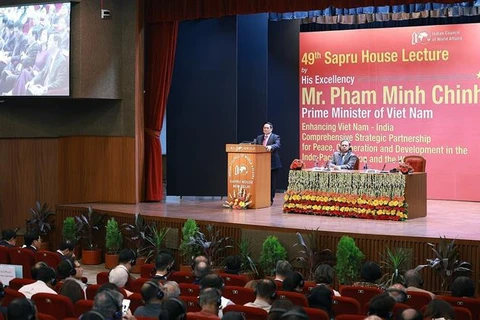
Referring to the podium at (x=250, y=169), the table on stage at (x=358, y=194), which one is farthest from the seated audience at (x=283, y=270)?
the podium at (x=250, y=169)

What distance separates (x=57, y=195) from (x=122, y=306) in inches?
349

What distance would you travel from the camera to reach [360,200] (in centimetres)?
1140

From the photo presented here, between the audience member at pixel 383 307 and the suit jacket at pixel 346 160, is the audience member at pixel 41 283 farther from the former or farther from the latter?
the suit jacket at pixel 346 160

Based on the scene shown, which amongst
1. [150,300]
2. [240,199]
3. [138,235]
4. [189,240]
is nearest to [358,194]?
[240,199]

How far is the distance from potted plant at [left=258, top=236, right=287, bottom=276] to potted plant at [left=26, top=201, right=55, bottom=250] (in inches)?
161

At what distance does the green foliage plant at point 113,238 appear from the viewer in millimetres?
11789

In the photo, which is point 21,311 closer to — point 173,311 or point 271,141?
point 173,311

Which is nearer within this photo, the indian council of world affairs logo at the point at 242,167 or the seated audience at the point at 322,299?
the seated audience at the point at 322,299

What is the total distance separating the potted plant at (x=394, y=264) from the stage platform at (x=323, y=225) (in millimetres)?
81

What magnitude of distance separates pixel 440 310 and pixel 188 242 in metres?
6.03

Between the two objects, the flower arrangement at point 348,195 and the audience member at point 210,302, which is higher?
the flower arrangement at point 348,195

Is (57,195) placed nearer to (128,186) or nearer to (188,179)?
(128,186)

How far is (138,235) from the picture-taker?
455 inches

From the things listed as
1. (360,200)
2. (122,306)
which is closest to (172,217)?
(360,200)
